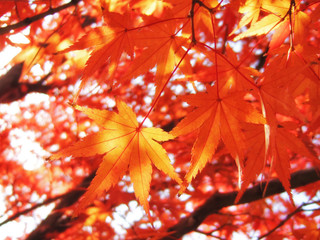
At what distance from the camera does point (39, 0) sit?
2.86ft

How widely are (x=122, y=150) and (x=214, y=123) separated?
0.88 ft

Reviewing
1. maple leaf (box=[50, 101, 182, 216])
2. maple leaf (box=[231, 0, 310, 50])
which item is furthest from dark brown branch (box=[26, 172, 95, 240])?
maple leaf (box=[231, 0, 310, 50])

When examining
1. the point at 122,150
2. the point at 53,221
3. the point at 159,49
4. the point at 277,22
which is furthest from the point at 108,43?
the point at 53,221

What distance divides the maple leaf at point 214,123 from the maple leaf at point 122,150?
63 millimetres

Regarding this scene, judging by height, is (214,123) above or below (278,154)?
above

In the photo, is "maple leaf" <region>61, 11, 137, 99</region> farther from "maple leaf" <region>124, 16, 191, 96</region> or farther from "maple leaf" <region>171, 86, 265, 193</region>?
"maple leaf" <region>171, 86, 265, 193</region>

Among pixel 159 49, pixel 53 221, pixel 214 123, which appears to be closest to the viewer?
pixel 214 123

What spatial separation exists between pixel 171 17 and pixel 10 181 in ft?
8.38

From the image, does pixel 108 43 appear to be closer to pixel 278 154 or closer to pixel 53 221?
pixel 278 154

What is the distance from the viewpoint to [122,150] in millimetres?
769

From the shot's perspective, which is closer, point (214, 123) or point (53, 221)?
point (214, 123)

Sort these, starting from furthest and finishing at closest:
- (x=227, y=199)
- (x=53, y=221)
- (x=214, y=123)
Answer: (x=53, y=221) → (x=227, y=199) → (x=214, y=123)

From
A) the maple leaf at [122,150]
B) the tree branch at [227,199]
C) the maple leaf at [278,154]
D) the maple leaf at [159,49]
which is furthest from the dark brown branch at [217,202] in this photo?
the maple leaf at [159,49]

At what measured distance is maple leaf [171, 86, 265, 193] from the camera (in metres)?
0.67
